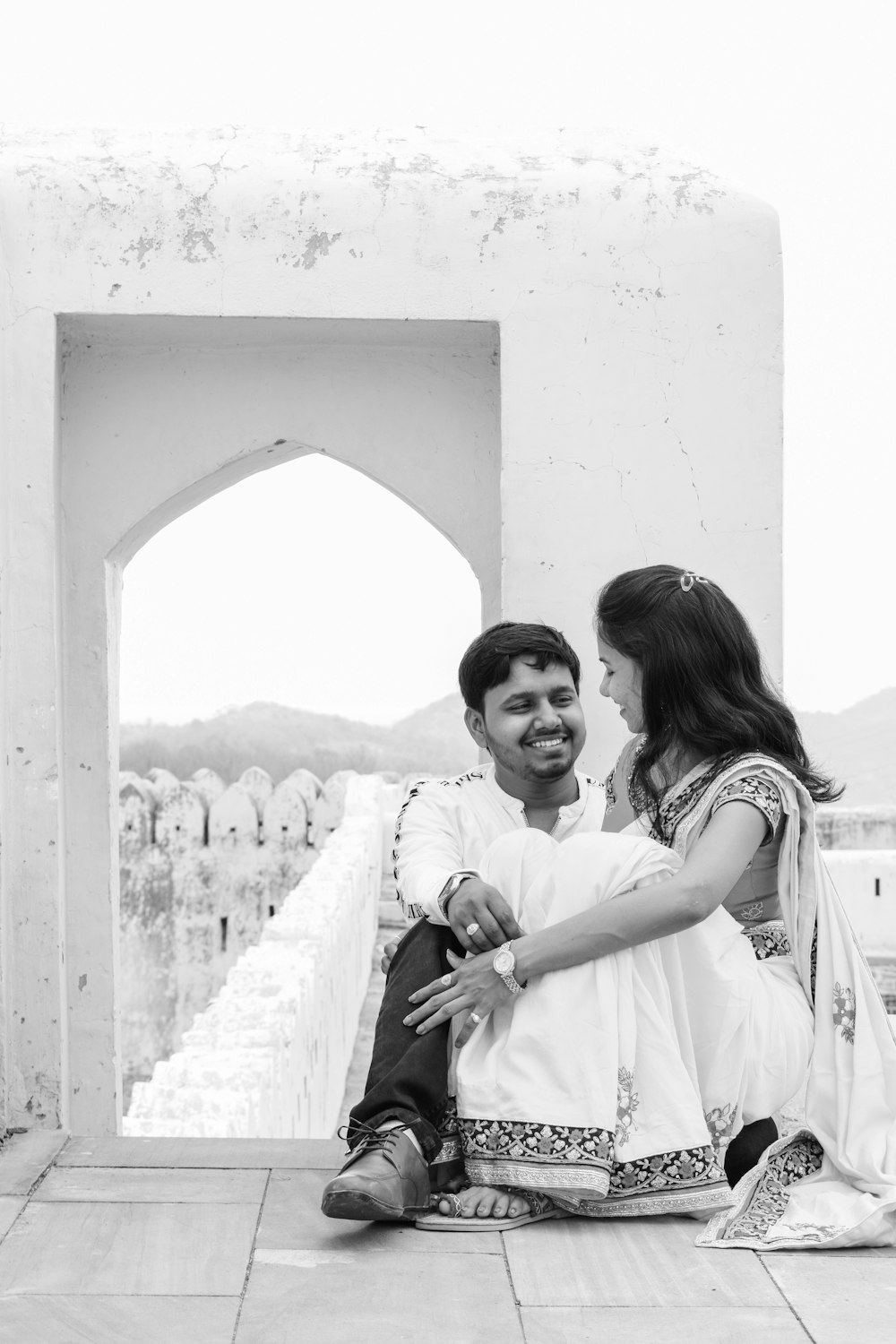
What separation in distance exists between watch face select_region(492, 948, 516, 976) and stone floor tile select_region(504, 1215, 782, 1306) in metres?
0.47

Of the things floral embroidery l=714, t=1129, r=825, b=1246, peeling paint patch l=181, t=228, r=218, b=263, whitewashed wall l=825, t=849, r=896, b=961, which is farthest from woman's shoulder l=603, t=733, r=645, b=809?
whitewashed wall l=825, t=849, r=896, b=961

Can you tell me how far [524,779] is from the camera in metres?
3.15

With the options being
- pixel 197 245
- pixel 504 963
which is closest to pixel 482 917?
pixel 504 963

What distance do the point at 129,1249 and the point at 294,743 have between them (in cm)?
5240

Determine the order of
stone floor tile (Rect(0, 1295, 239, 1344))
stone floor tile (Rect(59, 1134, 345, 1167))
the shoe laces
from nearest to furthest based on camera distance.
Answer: stone floor tile (Rect(0, 1295, 239, 1344))
the shoe laces
stone floor tile (Rect(59, 1134, 345, 1167))

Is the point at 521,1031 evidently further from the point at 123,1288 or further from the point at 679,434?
the point at 679,434

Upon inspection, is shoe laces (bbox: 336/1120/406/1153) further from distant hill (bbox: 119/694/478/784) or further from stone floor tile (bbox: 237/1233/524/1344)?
distant hill (bbox: 119/694/478/784)

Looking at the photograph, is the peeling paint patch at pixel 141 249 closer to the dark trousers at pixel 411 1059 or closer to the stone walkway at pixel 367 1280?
the dark trousers at pixel 411 1059

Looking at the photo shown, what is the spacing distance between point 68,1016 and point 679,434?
7.75 feet

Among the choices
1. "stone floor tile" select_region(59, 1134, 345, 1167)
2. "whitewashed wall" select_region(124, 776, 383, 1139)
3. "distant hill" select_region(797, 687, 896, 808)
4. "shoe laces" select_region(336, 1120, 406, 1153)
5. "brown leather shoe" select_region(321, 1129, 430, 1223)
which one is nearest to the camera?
"brown leather shoe" select_region(321, 1129, 430, 1223)

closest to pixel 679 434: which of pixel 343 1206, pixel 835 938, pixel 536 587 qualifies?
pixel 536 587

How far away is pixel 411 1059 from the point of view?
8.66 feet

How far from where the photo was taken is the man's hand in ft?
8.70

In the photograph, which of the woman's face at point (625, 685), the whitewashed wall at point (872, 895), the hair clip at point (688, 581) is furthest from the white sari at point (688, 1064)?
the whitewashed wall at point (872, 895)
